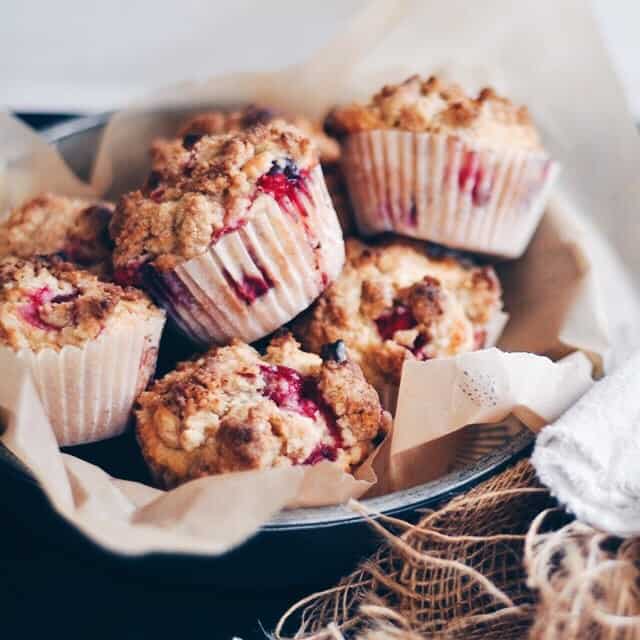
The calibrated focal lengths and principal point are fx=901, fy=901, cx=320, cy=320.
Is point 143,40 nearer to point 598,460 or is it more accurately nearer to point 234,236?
point 234,236

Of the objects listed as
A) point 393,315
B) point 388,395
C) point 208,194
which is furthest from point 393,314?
point 208,194

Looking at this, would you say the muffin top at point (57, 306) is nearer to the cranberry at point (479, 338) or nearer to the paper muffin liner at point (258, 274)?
the paper muffin liner at point (258, 274)

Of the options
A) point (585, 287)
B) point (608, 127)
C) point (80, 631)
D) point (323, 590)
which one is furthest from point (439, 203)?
point (80, 631)

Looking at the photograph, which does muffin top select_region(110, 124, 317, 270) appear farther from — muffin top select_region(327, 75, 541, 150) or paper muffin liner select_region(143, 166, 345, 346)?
muffin top select_region(327, 75, 541, 150)

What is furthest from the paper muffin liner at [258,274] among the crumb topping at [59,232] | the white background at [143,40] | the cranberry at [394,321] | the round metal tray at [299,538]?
the white background at [143,40]

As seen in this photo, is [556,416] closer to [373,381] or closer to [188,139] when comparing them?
[373,381]

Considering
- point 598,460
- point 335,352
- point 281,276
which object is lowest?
point 598,460

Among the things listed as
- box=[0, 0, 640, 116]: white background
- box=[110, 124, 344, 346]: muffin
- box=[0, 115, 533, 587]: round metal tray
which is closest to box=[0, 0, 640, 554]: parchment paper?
box=[0, 115, 533, 587]: round metal tray
